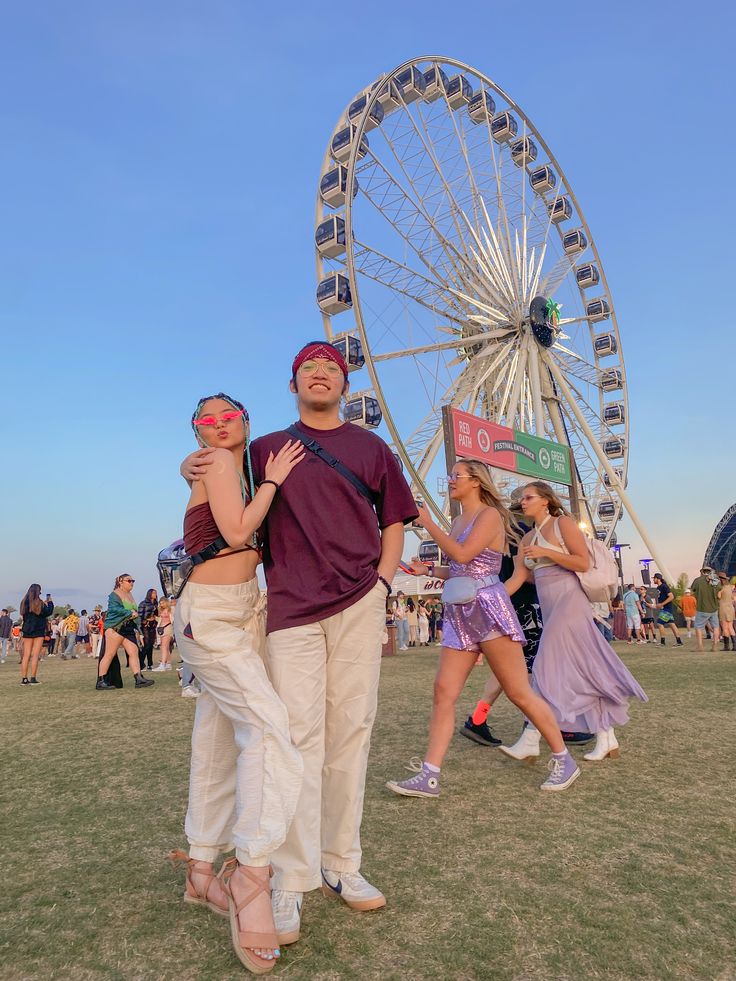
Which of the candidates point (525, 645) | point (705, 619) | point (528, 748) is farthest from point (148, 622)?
point (528, 748)

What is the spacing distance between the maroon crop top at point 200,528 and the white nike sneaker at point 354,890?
1152 mm

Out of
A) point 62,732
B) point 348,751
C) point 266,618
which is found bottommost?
point 62,732

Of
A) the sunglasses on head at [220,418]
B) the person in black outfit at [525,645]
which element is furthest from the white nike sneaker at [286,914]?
the person in black outfit at [525,645]

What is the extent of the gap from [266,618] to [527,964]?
1.24m

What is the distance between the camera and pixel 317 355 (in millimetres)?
2584

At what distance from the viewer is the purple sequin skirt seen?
3822 millimetres

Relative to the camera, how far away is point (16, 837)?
3129mm

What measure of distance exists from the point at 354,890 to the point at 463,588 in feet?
6.26

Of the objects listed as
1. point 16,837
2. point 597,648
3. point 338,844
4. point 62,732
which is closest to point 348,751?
point 338,844

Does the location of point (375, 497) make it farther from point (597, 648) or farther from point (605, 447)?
point (605, 447)

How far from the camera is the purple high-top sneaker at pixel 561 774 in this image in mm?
3684

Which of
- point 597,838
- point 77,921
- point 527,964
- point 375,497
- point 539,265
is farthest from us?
point 539,265

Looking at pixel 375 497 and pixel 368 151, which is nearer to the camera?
pixel 375 497

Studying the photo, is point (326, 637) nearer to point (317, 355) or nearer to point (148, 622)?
point (317, 355)
